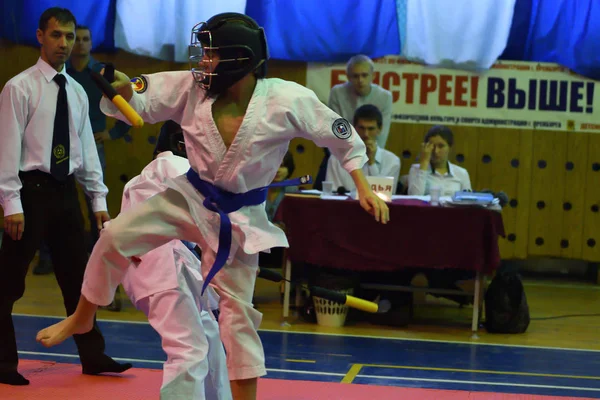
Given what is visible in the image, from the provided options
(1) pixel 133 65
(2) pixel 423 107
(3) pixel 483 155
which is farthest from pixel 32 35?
(3) pixel 483 155

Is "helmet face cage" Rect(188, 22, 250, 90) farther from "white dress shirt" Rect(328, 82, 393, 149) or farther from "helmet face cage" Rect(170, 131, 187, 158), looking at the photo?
"white dress shirt" Rect(328, 82, 393, 149)

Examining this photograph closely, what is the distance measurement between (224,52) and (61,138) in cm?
165

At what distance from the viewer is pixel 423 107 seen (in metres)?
8.72

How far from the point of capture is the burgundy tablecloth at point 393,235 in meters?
6.36

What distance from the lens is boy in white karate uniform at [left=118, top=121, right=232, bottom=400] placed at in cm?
359

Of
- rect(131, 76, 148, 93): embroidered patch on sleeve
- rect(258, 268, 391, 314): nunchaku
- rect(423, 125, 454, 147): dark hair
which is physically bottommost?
rect(258, 268, 391, 314): nunchaku

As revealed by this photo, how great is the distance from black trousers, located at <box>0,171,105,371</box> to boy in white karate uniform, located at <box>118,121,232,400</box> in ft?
2.71

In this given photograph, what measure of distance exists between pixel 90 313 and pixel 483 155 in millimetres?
5902

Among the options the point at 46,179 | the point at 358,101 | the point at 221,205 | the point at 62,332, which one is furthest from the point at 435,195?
the point at 62,332

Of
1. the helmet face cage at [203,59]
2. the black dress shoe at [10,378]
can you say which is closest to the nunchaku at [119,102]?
the helmet face cage at [203,59]

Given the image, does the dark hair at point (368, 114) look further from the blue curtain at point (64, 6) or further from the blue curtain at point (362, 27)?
the blue curtain at point (64, 6)

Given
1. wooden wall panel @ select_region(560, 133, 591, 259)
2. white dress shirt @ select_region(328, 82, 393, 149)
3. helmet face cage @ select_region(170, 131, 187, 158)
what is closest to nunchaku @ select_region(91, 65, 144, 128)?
helmet face cage @ select_region(170, 131, 187, 158)

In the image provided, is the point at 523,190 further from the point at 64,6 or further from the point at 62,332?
the point at 62,332

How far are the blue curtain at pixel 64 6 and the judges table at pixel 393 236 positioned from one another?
3.20 m
